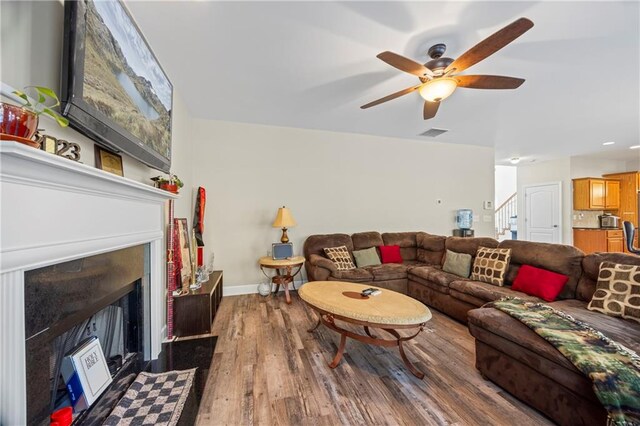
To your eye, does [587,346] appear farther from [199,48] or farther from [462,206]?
[462,206]

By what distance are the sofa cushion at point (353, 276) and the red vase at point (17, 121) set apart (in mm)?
3075

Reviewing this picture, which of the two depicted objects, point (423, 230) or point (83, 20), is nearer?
point (83, 20)

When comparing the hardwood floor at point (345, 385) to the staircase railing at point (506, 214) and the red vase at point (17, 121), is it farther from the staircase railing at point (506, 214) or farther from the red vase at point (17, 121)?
the staircase railing at point (506, 214)

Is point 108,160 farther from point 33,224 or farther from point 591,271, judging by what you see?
point 591,271

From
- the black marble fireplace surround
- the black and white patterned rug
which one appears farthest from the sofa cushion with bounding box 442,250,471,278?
the black marble fireplace surround

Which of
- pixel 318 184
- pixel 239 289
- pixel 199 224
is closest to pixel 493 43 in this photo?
pixel 318 184

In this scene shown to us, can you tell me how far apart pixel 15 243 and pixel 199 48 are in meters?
2.04

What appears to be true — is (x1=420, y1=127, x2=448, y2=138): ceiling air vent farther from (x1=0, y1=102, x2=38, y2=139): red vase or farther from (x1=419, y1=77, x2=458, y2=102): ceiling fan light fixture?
(x1=0, y1=102, x2=38, y2=139): red vase

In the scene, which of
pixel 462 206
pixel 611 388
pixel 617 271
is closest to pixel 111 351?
pixel 611 388

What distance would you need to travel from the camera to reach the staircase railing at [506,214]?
862cm

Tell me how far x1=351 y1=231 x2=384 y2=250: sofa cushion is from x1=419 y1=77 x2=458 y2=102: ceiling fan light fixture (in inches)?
97.5

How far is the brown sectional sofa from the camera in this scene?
1.44 m

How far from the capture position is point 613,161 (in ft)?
22.0

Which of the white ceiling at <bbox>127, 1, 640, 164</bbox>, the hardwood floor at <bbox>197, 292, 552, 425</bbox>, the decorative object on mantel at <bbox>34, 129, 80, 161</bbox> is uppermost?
the white ceiling at <bbox>127, 1, 640, 164</bbox>
